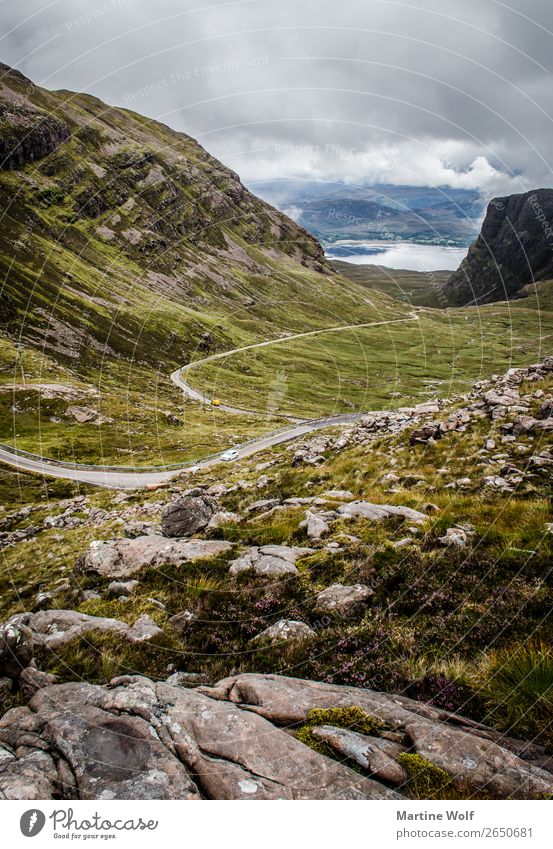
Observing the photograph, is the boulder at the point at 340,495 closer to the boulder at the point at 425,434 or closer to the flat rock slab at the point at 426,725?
the boulder at the point at 425,434

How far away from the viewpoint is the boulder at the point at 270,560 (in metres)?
10.6

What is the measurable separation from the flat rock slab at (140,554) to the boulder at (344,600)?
4805mm

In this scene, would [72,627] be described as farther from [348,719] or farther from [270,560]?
[348,719]

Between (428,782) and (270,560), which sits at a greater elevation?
(270,560)

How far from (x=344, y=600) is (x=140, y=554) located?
8627 mm

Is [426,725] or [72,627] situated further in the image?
[72,627]

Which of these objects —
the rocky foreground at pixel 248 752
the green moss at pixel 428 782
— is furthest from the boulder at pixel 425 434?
the green moss at pixel 428 782

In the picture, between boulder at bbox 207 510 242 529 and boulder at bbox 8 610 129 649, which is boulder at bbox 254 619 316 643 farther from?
boulder at bbox 207 510 242 529

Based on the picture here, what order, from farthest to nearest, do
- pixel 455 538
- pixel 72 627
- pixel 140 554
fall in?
pixel 140 554
pixel 455 538
pixel 72 627

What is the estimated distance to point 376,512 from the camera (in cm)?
1285

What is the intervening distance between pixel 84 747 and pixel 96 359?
14718cm

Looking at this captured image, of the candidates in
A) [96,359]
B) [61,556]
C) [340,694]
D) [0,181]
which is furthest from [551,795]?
[0,181]

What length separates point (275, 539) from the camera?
43.7 ft

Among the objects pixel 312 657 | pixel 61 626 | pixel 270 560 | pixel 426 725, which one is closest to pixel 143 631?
pixel 61 626
